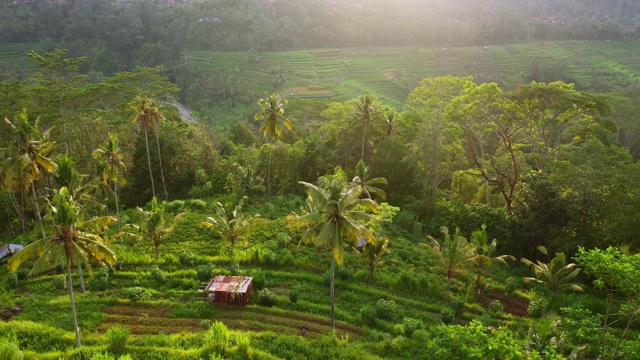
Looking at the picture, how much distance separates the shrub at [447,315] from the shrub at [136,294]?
627 inches

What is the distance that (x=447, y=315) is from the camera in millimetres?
24000

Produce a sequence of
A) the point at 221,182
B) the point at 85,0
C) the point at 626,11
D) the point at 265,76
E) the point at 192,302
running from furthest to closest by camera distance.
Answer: the point at 626,11 < the point at 85,0 < the point at 265,76 < the point at 221,182 < the point at 192,302

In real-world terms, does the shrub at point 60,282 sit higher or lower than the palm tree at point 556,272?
higher

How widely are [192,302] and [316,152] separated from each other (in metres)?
24.4

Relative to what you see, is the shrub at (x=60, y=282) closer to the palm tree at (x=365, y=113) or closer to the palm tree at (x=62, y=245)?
the palm tree at (x=62, y=245)

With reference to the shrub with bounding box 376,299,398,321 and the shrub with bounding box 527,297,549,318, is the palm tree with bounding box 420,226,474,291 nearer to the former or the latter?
the shrub with bounding box 527,297,549,318

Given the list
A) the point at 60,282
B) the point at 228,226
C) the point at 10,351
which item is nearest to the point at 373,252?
the point at 228,226

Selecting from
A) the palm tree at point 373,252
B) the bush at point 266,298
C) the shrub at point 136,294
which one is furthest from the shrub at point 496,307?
the shrub at point 136,294

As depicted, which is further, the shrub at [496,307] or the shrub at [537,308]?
the shrub at [496,307]

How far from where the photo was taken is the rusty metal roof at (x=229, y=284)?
24.2 m

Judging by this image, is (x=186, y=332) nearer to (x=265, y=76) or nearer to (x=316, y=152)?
(x=316, y=152)

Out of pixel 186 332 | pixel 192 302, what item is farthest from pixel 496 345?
pixel 192 302

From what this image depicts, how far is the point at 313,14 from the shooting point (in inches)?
4860

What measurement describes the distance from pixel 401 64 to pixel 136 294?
91.5 metres
